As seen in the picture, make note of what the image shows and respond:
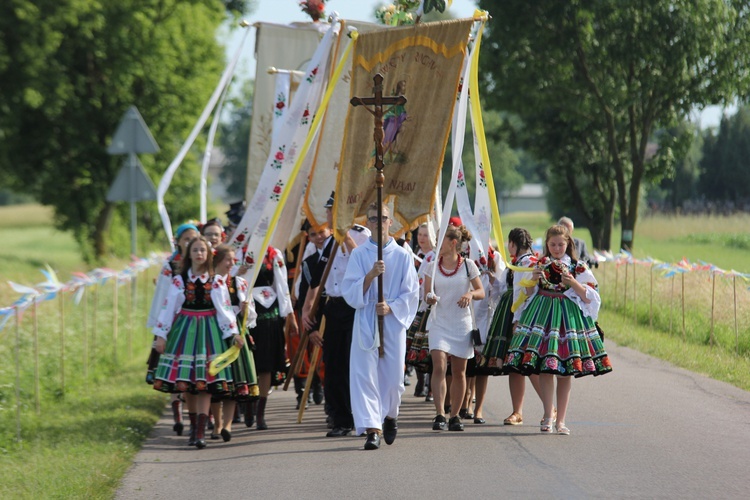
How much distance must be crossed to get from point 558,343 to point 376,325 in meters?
1.51

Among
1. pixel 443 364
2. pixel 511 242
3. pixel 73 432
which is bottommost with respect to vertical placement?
pixel 73 432

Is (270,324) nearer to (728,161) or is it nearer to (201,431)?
(201,431)

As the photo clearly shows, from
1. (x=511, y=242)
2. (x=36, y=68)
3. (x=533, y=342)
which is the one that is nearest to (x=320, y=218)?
(x=511, y=242)

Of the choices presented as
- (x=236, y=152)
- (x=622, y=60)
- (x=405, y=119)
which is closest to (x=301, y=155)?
(x=405, y=119)

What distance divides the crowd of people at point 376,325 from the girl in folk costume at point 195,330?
0.01 meters

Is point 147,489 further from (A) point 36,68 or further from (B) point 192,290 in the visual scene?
(A) point 36,68

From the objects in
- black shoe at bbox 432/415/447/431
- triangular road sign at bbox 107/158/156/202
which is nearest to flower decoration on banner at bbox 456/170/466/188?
black shoe at bbox 432/415/447/431

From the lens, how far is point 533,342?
33.0 ft

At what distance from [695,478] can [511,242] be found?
3.47m

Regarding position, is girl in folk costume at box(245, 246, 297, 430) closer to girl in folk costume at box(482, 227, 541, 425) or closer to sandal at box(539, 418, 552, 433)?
girl in folk costume at box(482, 227, 541, 425)

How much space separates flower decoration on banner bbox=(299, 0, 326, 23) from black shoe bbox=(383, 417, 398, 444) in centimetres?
766

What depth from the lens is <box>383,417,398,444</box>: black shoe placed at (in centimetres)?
961

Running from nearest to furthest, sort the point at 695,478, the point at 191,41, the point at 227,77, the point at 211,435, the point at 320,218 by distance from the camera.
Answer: the point at 695,478
the point at 211,435
the point at 320,218
the point at 227,77
the point at 191,41

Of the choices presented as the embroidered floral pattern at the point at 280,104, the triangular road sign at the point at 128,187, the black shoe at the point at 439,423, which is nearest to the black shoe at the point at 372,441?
the black shoe at the point at 439,423
